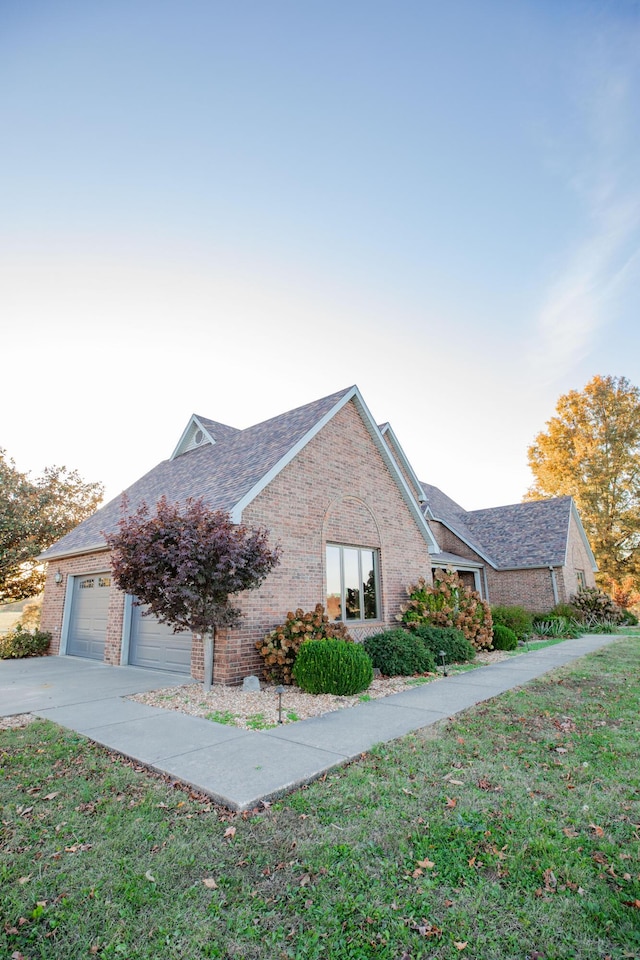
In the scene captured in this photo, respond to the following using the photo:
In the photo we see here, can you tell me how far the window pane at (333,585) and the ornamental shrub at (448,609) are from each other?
2332 mm

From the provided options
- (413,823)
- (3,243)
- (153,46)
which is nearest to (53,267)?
(3,243)

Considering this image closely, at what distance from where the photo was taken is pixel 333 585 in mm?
11422

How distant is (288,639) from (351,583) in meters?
3.25

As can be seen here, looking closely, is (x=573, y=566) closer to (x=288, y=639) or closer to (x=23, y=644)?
(x=288, y=639)

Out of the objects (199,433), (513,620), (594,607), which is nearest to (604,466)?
(594,607)

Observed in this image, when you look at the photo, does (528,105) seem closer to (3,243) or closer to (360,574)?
(360,574)

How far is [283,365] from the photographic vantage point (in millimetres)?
14492

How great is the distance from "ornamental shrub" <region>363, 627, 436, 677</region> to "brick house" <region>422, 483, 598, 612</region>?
9.32 meters

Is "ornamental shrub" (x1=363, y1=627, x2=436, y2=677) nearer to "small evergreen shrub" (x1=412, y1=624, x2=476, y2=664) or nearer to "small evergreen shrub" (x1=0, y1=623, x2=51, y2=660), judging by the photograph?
"small evergreen shrub" (x1=412, y1=624, x2=476, y2=664)

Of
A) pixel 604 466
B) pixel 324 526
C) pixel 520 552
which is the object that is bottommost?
pixel 324 526

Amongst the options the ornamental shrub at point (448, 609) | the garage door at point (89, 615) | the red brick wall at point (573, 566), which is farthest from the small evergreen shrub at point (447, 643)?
the red brick wall at point (573, 566)

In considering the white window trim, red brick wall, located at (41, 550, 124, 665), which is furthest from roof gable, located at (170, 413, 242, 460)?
the white window trim

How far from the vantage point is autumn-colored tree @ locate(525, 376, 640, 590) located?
32250 mm

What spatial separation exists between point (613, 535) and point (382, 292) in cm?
2725
